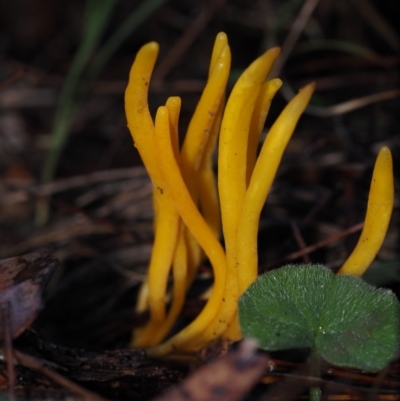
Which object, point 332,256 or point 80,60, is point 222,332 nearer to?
point 332,256

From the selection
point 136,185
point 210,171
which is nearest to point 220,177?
point 210,171

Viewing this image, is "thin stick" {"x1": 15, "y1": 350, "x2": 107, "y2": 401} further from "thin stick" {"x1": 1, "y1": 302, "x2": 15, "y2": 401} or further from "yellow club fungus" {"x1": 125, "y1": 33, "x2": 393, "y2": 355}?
"yellow club fungus" {"x1": 125, "y1": 33, "x2": 393, "y2": 355}

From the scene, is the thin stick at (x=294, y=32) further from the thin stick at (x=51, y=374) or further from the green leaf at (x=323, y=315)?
the thin stick at (x=51, y=374)

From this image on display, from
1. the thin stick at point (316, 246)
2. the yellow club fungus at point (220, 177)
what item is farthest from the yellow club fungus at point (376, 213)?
the thin stick at point (316, 246)

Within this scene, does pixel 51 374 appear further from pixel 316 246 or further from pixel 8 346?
pixel 316 246

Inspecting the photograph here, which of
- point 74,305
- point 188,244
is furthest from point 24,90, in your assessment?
point 188,244

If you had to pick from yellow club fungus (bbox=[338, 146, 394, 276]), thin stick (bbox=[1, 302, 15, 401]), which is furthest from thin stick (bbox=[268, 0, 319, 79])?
thin stick (bbox=[1, 302, 15, 401])
